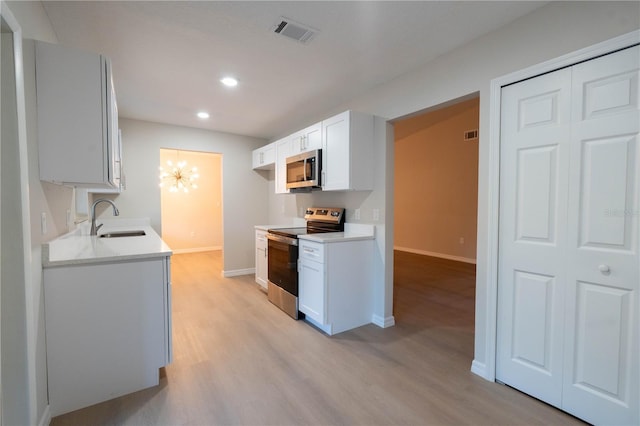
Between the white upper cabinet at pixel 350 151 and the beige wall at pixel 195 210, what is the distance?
4788 mm

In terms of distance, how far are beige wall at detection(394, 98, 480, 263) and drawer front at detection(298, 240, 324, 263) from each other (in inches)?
139

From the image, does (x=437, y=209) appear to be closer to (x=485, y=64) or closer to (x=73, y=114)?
(x=485, y=64)

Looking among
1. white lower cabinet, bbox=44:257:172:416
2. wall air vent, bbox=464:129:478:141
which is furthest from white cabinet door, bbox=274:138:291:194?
wall air vent, bbox=464:129:478:141

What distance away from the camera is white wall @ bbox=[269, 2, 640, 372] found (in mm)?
1581

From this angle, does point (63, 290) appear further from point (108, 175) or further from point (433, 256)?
point (433, 256)

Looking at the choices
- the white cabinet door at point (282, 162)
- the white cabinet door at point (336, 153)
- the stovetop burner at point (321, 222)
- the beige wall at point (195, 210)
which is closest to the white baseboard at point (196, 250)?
the beige wall at point (195, 210)

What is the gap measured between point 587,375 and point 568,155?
1278 millimetres

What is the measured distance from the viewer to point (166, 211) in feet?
23.1

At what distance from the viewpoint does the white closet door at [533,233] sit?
173cm

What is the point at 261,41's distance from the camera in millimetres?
2176

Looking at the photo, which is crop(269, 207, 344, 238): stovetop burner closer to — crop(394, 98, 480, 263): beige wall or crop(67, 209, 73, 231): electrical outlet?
crop(67, 209, 73, 231): electrical outlet

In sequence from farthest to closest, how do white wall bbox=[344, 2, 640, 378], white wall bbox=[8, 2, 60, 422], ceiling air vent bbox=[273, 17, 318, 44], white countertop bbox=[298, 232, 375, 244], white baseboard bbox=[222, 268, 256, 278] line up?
white baseboard bbox=[222, 268, 256, 278]
white countertop bbox=[298, 232, 375, 244]
ceiling air vent bbox=[273, 17, 318, 44]
white wall bbox=[344, 2, 640, 378]
white wall bbox=[8, 2, 60, 422]

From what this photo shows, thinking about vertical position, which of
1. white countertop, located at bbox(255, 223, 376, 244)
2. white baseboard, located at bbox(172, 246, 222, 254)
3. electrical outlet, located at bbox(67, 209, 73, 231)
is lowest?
white baseboard, located at bbox(172, 246, 222, 254)

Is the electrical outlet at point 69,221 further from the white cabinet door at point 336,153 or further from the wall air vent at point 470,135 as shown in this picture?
the wall air vent at point 470,135
